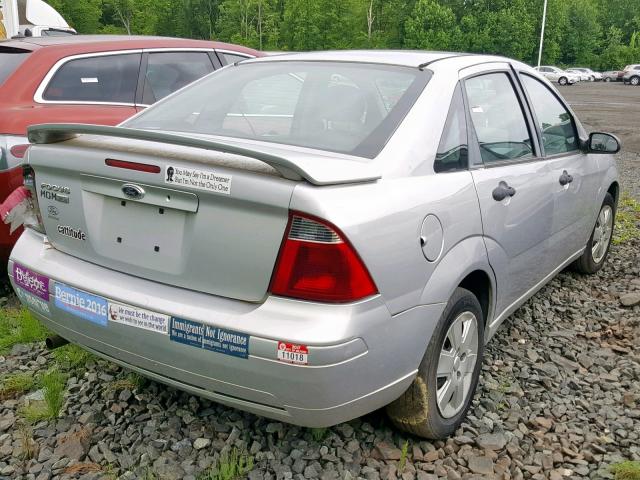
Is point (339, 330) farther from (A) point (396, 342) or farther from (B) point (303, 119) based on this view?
(B) point (303, 119)

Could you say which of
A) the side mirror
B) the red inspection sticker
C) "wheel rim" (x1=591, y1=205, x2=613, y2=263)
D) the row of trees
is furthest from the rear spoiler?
the row of trees

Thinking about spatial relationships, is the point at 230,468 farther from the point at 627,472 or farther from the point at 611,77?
the point at 611,77

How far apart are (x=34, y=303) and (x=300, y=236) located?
1.33 meters

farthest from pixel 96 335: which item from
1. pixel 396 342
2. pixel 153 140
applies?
pixel 396 342

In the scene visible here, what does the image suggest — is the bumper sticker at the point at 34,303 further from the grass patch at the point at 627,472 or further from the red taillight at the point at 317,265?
the grass patch at the point at 627,472

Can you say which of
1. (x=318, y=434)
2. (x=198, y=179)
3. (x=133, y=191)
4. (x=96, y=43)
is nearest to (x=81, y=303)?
(x=133, y=191)

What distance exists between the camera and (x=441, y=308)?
246 cm

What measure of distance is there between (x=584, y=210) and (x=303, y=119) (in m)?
2.34

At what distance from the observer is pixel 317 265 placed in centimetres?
207

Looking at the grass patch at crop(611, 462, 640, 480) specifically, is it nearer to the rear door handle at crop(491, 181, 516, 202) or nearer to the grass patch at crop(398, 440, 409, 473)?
the grass patch at crop(398, 440, 409, 473)

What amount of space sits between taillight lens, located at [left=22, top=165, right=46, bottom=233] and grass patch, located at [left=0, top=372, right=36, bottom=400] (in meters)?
0.86

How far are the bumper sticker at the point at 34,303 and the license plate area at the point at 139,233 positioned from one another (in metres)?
0.37

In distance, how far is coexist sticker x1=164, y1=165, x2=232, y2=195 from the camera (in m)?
2.12

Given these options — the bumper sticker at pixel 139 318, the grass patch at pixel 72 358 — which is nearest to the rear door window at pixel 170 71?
the grass patch at pixel 72 358
